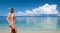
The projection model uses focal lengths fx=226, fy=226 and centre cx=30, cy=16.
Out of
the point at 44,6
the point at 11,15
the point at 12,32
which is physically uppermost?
the point at 44,6

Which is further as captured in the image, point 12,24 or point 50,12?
point 50,12

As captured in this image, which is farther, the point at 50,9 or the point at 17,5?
the point at 17,5

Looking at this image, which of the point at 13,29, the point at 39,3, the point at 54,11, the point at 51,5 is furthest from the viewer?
the point at 39,3

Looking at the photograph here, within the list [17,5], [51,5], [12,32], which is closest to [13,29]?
[12,32]

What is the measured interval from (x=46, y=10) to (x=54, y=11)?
964 mm

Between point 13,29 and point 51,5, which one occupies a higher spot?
point 51,5

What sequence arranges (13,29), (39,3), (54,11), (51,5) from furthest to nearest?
(39,3)
(51,5)
(54,11)
(13,29)

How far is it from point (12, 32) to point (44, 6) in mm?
12905

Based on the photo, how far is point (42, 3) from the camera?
19.7 m

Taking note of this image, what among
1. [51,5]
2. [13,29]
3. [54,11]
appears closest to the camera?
[13,29]

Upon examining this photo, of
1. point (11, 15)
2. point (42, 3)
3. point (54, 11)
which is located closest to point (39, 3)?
point (42, 3)

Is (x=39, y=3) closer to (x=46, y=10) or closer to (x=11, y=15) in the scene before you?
(x=46, y=10)

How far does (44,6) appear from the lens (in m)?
19.0

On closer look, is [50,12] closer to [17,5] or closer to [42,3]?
[42,3]
